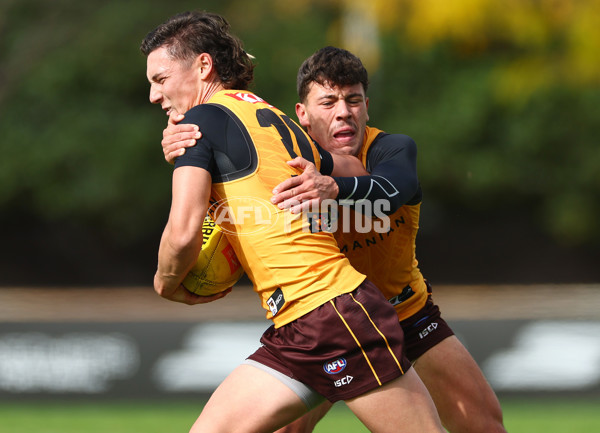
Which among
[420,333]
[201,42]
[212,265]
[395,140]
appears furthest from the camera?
[420,333]

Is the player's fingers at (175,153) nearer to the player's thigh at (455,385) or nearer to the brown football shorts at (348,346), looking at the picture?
the brown football shorts at (348,346)

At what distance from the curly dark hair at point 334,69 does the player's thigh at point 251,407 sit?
61.0 inches

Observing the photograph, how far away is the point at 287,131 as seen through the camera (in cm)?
353

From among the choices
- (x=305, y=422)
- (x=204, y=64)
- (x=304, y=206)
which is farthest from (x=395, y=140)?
(x=305, y=422)

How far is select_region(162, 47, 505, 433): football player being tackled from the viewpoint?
422 cm

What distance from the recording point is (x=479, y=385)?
4383mm

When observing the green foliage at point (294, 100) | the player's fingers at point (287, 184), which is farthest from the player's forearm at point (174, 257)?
the green foliage at point (294, 100)

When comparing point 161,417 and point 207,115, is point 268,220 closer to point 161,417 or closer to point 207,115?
point 207,115

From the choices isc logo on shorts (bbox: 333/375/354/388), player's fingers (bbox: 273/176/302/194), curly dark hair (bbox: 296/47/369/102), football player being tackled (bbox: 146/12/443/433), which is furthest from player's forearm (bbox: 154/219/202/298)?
curly dark hair (bbox: 296/47/369/102)

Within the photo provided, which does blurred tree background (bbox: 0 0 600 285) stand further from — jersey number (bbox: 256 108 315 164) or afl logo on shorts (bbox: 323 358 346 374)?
afl logo on shorts (bbox: 323 358 346 374)

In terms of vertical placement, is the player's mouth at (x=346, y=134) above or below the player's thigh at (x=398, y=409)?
Result: above

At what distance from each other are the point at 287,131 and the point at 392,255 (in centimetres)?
111

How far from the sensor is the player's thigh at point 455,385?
14.3ft

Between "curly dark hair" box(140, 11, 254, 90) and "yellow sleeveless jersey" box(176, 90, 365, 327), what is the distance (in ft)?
0.92
